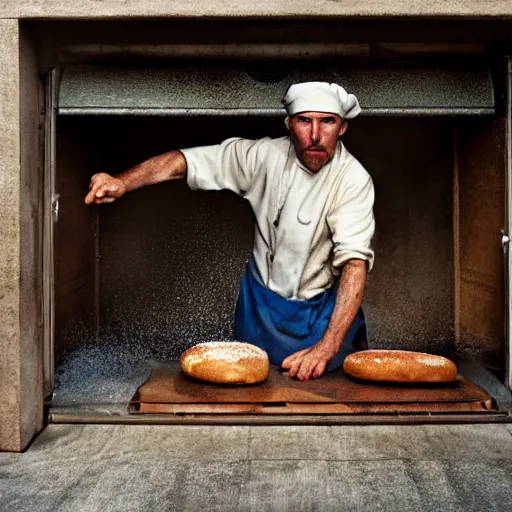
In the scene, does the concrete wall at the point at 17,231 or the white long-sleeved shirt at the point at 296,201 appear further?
the white long-sleeved shirt at the point at 296,201

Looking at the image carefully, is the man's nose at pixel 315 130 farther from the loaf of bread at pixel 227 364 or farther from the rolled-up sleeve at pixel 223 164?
the loaf of bread at pixel 227 364

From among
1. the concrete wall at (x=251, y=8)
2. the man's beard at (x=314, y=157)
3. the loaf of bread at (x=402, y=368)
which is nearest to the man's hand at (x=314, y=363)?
the loaf of bread at (x=402, y=368)

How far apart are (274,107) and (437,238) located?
218 centimetres

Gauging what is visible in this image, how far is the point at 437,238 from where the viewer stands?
635cm

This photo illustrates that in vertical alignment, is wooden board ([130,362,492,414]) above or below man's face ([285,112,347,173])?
below

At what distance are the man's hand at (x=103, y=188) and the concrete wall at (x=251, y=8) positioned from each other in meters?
0.95

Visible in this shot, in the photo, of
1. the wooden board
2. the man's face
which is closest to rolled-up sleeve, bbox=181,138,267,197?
the man's face

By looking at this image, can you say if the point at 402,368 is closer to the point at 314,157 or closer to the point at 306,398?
the point at 306,398

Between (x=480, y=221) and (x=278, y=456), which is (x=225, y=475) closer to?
(x=278, y=456)

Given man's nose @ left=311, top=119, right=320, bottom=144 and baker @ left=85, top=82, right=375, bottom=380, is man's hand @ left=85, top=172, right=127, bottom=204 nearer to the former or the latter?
baker @ left=85, top=82, right=375, bottom=380

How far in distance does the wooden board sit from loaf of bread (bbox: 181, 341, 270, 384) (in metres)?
0.06

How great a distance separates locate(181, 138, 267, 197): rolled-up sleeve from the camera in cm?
507

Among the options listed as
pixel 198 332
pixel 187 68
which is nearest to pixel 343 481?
pixel 187 68

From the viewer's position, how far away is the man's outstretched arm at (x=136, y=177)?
4719 millimetres
